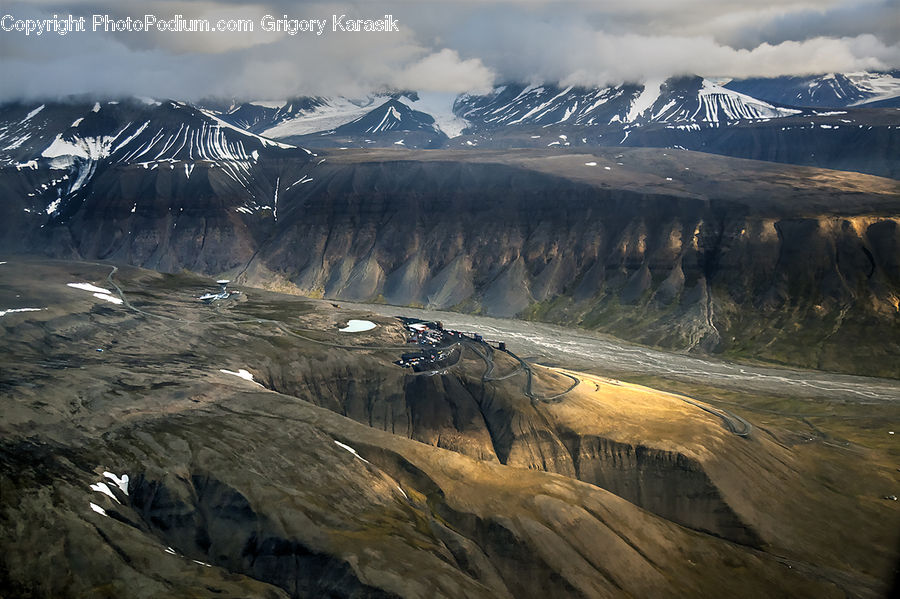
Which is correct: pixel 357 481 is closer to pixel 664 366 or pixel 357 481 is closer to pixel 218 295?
pixel 218 295

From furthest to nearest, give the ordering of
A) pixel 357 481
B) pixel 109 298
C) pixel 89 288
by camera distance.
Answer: pixel 89 288, pixel 109 298, pixel 357 481

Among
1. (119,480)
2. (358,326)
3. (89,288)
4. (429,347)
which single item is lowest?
(429,347)

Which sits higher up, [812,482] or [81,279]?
[81,279]

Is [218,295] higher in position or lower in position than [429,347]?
higher

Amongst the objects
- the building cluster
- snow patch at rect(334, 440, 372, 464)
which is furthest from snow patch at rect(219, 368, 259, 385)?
the building cluster

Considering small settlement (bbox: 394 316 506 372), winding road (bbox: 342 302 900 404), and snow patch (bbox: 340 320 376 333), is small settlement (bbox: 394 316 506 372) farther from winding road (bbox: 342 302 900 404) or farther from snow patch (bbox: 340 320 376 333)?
winding road (bbox: 342 302 900 404)

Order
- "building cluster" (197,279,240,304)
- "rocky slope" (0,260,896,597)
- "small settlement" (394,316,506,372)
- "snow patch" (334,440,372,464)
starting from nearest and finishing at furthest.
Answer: "rocky slope" (0,260,896,597), "snow patch" (334,440,372,464), "small settlement" (394,316,506,372), "building cluster" (197,279,240,304)

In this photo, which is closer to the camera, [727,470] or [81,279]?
[727,470]

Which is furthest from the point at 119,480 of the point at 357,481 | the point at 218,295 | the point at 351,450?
the point at 218,295

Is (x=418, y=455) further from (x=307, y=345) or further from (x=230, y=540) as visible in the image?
(x=307, y=345)

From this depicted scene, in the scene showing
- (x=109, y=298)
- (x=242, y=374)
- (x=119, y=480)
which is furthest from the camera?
(x=109, y=298)

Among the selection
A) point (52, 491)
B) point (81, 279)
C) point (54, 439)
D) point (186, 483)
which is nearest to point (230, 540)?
point (186, 483)
